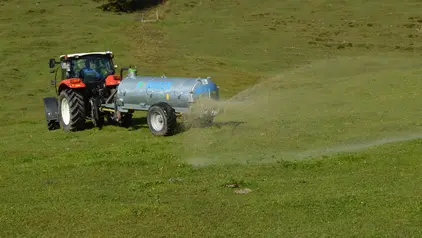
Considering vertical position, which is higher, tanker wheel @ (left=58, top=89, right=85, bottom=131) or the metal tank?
the metal tank

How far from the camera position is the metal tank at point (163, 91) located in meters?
18.9

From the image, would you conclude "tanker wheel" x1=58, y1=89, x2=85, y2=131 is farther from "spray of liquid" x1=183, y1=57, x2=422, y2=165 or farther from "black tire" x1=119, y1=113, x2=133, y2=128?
"spray of liquid" x1=183, y1=57, x2=422, y2=165

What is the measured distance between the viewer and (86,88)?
2244cm

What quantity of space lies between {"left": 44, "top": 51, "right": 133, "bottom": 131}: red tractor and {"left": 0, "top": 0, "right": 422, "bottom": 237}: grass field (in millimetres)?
616

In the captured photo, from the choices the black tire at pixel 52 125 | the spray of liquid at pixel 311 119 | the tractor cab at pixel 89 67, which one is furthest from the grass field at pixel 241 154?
the tractor cab at pixel 89 67

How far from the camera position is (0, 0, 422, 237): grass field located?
10773 mm

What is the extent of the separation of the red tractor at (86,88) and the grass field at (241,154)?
616 mm

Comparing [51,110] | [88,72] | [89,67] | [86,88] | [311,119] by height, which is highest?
[89,67]

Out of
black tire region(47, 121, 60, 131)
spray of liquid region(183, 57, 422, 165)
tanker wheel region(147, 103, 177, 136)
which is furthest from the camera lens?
black tire region(47, 121, 60, 131)

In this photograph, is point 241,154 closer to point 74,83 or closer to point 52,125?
point 74,83

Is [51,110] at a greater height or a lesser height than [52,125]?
greater

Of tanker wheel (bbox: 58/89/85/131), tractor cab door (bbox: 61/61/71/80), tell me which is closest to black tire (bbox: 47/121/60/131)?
tanker wheel (bbox: 58/89/85/131)

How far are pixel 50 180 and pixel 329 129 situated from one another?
7853 millimetres

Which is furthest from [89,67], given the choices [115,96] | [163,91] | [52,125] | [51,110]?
[163,91]
